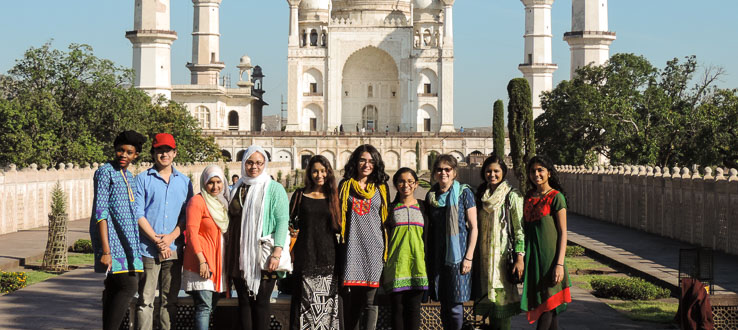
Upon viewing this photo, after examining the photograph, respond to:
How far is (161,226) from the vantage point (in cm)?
621

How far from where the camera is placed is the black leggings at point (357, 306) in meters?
6.22

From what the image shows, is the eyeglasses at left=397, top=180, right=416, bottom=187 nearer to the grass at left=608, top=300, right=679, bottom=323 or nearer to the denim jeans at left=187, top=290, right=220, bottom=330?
the denim jeans at left=187, top=290, right=220, bottom=330

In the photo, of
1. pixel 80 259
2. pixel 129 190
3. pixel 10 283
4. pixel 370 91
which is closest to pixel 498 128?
pixel 80 259

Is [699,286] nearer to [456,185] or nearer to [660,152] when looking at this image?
[456,185]

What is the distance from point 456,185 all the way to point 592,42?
154 ft

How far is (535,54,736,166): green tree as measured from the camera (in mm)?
27203

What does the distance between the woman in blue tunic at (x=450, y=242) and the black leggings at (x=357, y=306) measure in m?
0.38

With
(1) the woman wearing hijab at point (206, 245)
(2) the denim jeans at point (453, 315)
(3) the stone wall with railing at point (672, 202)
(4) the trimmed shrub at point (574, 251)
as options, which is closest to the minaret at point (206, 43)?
(3) the stone wall with railing at point (672, 202)

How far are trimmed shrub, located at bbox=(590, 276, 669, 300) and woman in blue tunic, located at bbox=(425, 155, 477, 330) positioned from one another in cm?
389

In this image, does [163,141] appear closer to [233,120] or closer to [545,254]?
[545,254]

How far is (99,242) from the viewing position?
19.6 feet

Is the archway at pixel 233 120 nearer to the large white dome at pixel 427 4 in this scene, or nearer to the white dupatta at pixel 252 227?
the large white dome at pixel 427 4

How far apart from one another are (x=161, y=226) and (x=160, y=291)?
449mm

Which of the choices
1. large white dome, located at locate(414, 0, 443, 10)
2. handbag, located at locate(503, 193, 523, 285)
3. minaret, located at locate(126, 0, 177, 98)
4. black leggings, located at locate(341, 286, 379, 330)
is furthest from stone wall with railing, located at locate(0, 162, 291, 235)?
large white dome, located at locate(414, 0, 443, 10)
